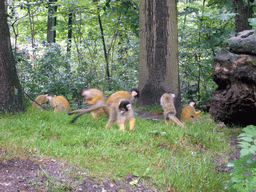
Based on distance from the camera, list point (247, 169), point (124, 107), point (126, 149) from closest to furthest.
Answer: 1. point (247, 169)
2. point (126, 149)
3. point (124, 107)

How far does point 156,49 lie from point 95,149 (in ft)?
14.8

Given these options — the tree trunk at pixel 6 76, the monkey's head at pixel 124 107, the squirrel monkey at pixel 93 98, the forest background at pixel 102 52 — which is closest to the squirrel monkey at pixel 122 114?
the monkey's head at pixel 124 107

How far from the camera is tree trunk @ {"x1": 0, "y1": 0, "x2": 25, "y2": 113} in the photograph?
21.3 ft

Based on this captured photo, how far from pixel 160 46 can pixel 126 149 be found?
4234 mm

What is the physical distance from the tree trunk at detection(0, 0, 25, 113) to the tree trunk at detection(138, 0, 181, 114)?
4.03 metres

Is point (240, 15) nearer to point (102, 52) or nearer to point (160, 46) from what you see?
point (160, 46)

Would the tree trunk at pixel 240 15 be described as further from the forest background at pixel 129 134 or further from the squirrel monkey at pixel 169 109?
the squirrel monkey at pixel 169 109

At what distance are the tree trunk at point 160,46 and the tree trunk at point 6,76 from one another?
4028mm

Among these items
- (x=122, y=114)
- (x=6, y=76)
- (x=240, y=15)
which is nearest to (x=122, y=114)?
(x=122, y=114)

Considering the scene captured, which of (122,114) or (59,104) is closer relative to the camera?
(122,114)

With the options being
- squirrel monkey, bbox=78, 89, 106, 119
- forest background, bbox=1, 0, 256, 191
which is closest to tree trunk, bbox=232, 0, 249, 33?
forest background, bbox=1, 0, 256, 191

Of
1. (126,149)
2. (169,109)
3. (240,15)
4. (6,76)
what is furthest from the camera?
(240,15)

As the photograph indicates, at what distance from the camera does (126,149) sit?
528 centimetres

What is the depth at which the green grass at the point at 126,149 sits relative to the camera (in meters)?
4.33
